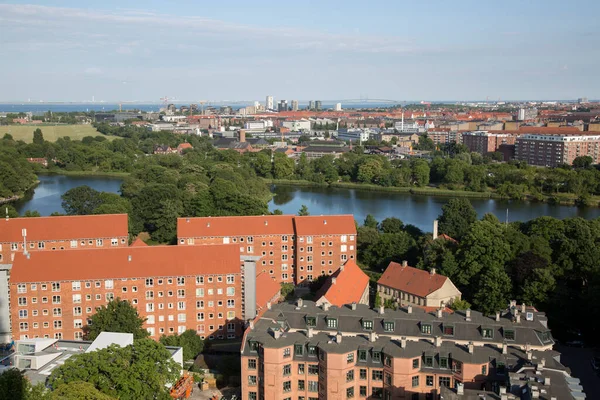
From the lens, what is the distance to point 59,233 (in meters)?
21.0

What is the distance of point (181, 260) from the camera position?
16781mm

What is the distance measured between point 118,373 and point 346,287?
24.7 ft

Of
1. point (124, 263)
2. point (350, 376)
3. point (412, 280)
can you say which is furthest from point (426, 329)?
point (124, 263)

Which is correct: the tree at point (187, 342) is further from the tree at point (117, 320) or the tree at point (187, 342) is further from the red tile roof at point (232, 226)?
the red tile roof at point (232, 226)

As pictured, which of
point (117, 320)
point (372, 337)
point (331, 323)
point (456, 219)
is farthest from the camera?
point (456, 219)

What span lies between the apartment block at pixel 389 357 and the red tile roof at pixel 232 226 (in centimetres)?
820

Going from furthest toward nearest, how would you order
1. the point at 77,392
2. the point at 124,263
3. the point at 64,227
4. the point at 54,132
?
the point at 54,132, the point at 64,227, the point at 124,263, the point at 77,392

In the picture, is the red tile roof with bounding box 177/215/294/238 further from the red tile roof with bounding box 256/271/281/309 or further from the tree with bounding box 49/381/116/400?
the tree with bounding box 49/381/116/400

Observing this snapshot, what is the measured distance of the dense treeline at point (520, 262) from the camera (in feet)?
57.4

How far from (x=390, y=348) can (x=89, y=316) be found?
797cm

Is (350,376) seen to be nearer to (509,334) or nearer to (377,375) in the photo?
(377,375)

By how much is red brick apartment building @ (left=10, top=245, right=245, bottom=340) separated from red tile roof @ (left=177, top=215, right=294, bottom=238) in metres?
4.16

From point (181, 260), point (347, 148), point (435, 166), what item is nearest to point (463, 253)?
point (181, 260)

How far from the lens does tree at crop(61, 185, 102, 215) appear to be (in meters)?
28.4
